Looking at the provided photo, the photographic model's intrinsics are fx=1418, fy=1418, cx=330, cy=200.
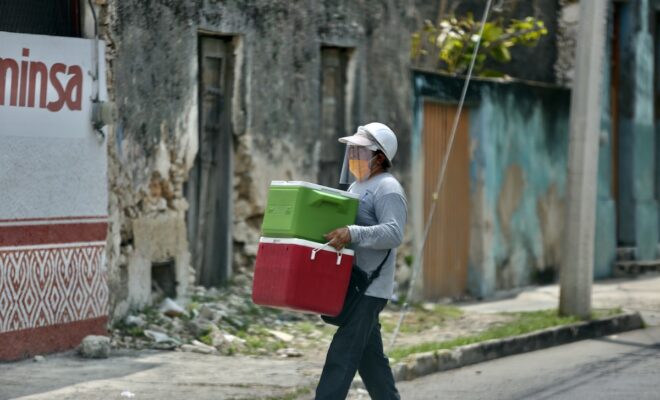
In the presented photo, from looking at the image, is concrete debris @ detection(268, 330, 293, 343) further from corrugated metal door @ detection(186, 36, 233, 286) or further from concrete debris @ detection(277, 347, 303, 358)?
corrugated metal door @ detection(186, 36, 233, 286)

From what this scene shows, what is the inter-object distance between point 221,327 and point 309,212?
182 inches

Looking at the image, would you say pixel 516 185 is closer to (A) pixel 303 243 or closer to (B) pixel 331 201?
(B) pixel 331 201

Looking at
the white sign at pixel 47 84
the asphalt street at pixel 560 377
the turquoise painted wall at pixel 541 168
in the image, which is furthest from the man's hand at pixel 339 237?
the turquoise painted wall at pixel 541 168

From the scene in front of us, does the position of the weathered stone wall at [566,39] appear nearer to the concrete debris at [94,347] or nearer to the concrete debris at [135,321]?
the concrete debris at [135,321]

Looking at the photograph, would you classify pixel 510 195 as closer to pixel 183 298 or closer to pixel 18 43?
pixel 183 298

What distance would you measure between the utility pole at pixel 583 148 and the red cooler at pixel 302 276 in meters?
6.26

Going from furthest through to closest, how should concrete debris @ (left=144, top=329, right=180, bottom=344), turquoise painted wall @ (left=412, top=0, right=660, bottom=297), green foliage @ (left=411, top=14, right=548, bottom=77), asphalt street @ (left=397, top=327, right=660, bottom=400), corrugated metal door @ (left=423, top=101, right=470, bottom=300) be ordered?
green foliage @ (left=411, top=14, right=548, bottom=77) → turquoise painted wall @ (left=412, top=0, right=660, bottom=297) → corrugated metal door @ (left=423, top=101, right=470, bottom=300) → concrete debris @ (left=144, top=329, right=180, bottom=344) → asphalt street @ (left=397, top=327, right=660, bottom=400)

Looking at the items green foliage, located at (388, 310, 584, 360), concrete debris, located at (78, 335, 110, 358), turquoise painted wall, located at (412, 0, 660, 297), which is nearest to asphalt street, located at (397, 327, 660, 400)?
green foliage, located at (388, 310, 584, 360)

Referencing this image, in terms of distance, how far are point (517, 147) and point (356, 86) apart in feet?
11.9

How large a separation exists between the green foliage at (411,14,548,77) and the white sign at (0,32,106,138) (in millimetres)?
6654

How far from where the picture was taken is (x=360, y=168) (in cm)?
764

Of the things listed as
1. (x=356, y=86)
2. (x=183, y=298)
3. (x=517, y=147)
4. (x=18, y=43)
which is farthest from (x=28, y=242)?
(x=517, y=147)

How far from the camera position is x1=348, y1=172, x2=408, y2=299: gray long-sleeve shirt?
7.38m

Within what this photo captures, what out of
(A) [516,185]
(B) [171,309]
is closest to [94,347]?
(B) [171,309]
